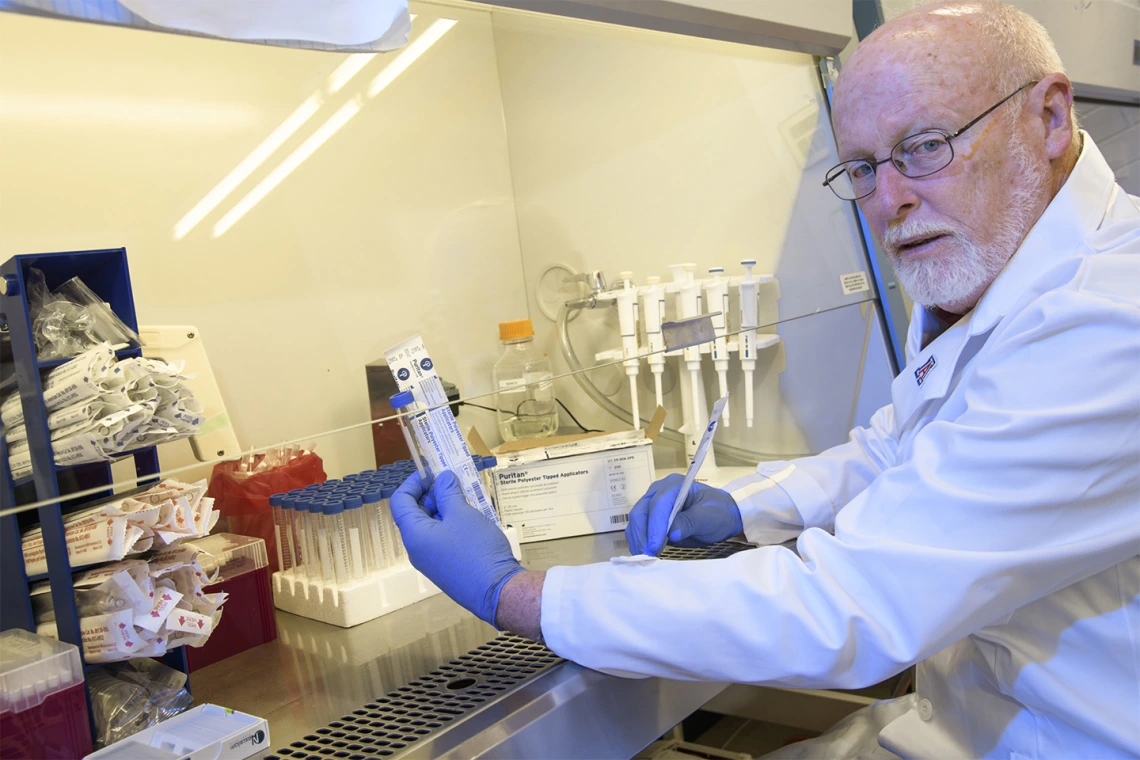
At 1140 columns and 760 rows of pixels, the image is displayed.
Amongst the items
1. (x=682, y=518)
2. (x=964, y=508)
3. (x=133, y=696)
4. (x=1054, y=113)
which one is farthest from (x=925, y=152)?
(x=133, y=696)

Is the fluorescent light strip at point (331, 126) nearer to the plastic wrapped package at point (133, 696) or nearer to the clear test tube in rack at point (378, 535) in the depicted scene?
the clear test tube in rack at point (378, 535)

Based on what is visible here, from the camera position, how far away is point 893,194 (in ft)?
3.53

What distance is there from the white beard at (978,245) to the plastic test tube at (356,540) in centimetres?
79

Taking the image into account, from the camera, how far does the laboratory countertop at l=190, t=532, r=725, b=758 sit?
82 centimetres

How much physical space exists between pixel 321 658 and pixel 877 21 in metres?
1.48

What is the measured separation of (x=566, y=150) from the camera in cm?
150

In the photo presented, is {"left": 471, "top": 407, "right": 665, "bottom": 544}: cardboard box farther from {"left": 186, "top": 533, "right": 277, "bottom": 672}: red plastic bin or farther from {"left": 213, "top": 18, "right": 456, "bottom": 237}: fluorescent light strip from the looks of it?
{"left": 213, "top": 18, "right": 456, "bottom": 237}: fluorescent light strip

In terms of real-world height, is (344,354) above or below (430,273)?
below

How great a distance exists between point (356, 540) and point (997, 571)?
74 cm

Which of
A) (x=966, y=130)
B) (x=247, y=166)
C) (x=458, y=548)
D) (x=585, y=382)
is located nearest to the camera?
(x=458, y=548)

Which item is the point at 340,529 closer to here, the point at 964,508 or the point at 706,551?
the point at 706,551

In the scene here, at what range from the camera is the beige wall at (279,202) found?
1.13 metres

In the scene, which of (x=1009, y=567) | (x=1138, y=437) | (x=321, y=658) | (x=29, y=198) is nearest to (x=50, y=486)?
(x=321, y=658)

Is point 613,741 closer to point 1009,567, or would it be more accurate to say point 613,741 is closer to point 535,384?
point 1009,567
